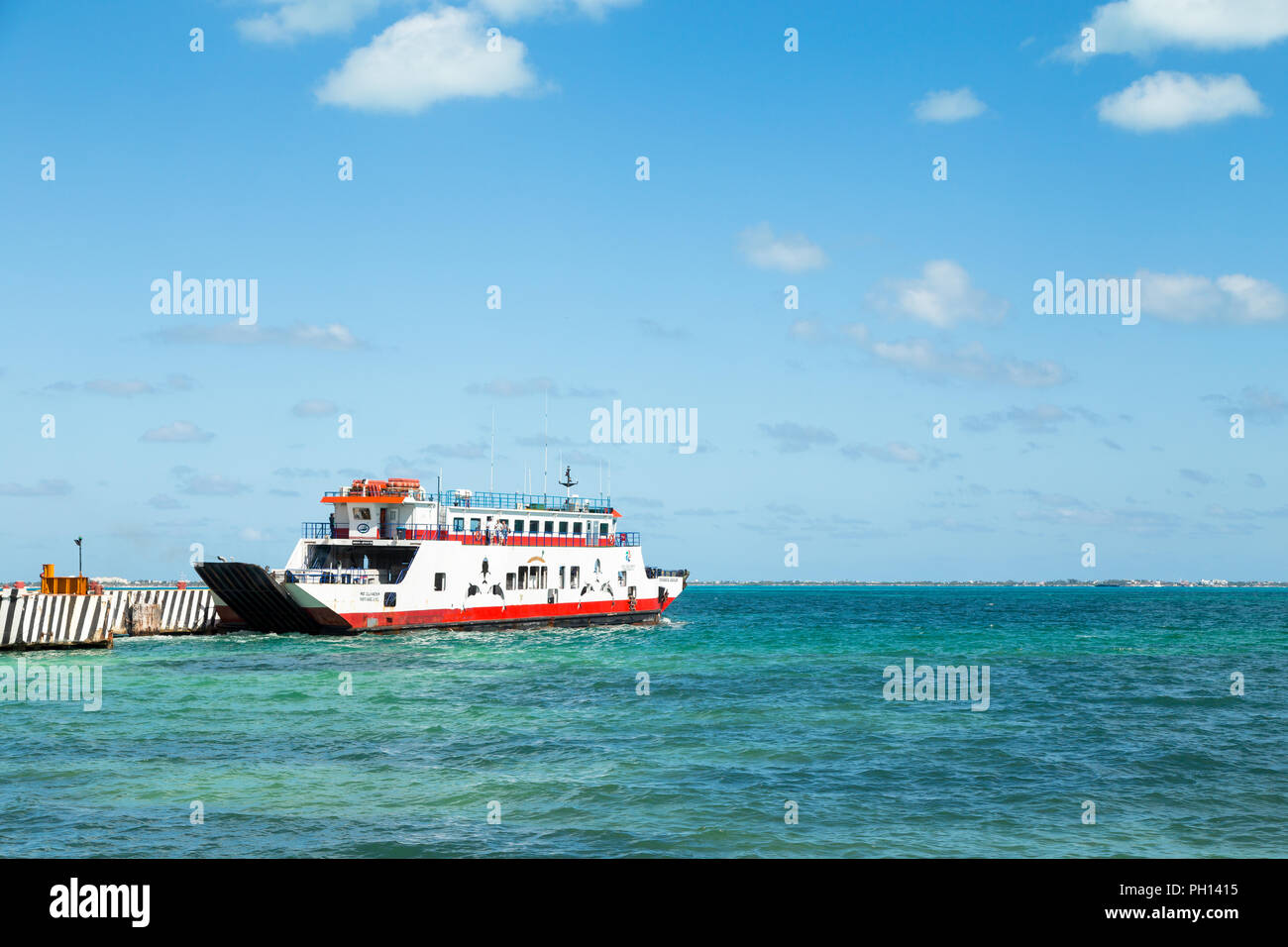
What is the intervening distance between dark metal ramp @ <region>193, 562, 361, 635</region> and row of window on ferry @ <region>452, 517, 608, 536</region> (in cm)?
842

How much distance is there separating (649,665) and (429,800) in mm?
24105

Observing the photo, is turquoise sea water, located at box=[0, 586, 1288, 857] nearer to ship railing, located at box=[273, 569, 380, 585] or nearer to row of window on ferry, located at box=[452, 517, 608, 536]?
ship railing, located at box=[273, 569, 380, 585]

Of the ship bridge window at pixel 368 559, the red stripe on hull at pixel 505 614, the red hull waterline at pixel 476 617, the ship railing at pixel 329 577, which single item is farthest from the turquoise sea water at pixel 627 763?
the ship bridge window at pixel 368 559

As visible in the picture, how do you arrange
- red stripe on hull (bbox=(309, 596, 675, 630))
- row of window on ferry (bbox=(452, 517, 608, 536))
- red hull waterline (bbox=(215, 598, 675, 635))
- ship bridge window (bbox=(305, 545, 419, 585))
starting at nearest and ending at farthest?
red hull waterline (bbox=(215, 598, 675, 635)), red stripe on hull (bbox=(309, 596, 675, 630)), ship bridge window (bbox=(305, 545, 419, 585)), row of window on ferry (bbox=(452, 517, 608, 536))

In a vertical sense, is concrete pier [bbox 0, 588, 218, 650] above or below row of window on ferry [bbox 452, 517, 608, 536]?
below

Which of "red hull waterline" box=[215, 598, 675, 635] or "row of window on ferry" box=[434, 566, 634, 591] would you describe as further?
"row of window on ferry" box=[434, 566, 634, 591]

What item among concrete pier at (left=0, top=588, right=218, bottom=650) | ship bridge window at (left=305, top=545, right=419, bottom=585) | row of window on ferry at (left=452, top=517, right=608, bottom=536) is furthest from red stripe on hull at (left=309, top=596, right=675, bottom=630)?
concrete pier at (left=0, top=588, right=218, bottom=650)

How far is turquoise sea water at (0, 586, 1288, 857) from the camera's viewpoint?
1503cm

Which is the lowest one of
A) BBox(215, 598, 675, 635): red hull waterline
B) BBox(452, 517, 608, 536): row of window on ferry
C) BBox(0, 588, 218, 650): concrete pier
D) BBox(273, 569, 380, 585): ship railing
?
BBox(215, 598, 675, 635): red hull waterline

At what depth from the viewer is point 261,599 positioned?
165 ft

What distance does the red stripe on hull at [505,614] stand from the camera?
166 ft

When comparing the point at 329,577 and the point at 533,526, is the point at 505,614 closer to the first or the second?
the point at 533,526
